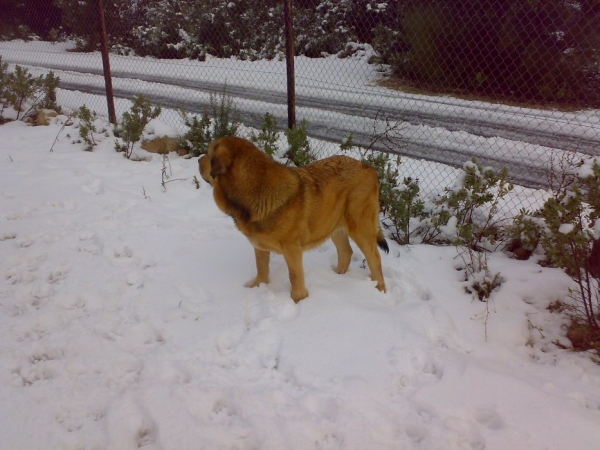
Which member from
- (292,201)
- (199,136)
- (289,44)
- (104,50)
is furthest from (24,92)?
(292,201)

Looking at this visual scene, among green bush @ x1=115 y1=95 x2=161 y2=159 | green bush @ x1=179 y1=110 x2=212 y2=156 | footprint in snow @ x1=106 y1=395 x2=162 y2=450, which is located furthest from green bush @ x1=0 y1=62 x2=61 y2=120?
footprint in snow @ x1=106 y1=395 x2=162 y2=450

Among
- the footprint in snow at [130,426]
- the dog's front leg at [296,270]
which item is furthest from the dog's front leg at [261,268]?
the footprint in snow at [130,426]

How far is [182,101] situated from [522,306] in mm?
10175

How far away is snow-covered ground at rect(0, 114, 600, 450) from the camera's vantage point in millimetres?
2584

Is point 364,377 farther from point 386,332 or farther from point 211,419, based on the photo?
point 211,419

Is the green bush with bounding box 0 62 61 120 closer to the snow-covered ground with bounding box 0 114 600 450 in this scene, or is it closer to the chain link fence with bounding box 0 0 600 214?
the chain link fence with bounding box 0 0 600 214

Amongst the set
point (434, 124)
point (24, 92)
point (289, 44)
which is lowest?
point (434, 124)

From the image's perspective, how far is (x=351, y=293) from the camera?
3980 mm

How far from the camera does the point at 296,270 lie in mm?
3691

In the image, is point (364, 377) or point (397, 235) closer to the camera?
point (364, 377)

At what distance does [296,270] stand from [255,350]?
30.7 inches

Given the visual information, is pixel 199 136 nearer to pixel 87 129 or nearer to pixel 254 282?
pixel 87 129

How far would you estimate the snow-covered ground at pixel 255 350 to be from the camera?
2584 mm

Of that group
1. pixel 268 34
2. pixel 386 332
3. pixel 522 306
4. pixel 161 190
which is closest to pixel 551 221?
pixel 522 306
